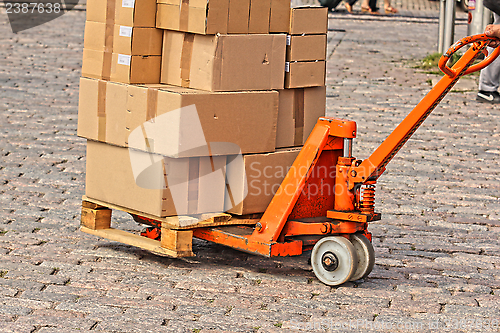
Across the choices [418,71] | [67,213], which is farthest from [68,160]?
[418,71]

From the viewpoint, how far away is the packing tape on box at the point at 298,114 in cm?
513

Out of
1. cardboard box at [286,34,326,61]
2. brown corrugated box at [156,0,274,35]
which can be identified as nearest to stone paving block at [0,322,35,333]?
brown corrugated box at [156,0,274,35]

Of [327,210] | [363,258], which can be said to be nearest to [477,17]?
[327,210]

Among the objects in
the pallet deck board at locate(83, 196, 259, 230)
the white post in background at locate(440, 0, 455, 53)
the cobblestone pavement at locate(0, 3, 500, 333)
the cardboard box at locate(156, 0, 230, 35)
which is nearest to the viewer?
the cobblestone pavement at locate(0, 3, 500, 333)

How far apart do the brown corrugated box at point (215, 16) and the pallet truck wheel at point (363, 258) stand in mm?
1493

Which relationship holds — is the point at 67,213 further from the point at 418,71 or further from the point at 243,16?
the point at 418,71

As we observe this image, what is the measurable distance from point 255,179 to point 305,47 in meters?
0.96

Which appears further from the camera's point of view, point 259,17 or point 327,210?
point 327,210

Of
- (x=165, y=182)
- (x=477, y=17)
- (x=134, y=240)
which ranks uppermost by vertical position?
(x=477, y=17)

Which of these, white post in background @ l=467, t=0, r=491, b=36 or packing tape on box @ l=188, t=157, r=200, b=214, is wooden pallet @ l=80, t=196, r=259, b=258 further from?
white post in background @ l=467, t=0, r=491, b=36

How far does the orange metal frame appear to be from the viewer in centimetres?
471

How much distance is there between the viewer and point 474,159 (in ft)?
26.9

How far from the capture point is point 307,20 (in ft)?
16.5

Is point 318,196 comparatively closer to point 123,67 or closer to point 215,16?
point 215,16
